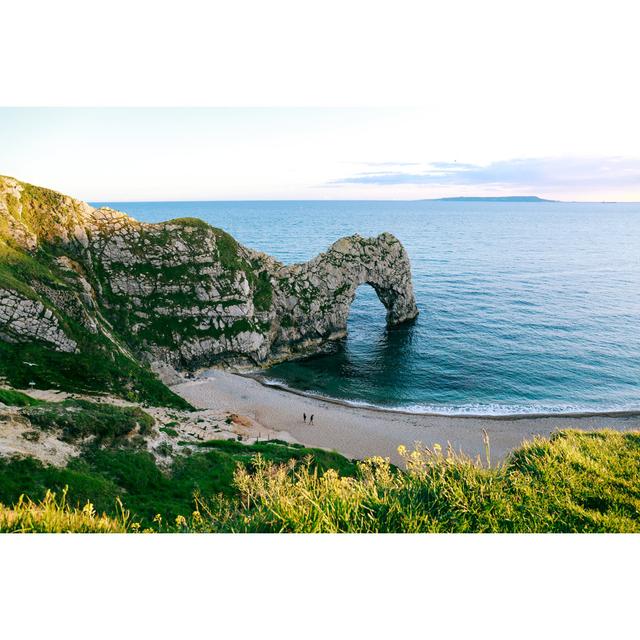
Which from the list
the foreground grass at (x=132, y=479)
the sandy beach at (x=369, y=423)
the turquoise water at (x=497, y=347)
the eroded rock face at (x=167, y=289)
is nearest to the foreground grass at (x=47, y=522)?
the foreground grass at (x=132, y=479)

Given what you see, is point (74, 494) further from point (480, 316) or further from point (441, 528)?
point (480, 316)

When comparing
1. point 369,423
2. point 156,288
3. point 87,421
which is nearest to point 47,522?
point 87,421

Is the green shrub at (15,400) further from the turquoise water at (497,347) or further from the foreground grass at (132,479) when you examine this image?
the turquoise water at (497,347)

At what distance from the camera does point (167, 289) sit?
4241 centimetres

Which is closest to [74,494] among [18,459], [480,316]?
[18,459]

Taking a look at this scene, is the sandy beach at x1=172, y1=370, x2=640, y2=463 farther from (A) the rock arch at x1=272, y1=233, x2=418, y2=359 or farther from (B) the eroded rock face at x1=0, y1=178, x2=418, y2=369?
(A) the rock arch at x1=272, y1=233, x2=418, y2=359

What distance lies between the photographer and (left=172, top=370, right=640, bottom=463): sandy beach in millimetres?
30547

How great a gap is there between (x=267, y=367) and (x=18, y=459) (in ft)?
107

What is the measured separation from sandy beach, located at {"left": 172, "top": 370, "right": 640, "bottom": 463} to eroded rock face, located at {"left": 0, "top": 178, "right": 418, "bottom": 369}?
7.30 meters

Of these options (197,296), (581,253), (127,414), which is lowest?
(127,414)

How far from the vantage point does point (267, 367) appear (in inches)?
1778

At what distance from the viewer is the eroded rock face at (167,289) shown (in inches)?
1257

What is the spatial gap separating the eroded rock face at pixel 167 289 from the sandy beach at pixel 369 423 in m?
7.30
